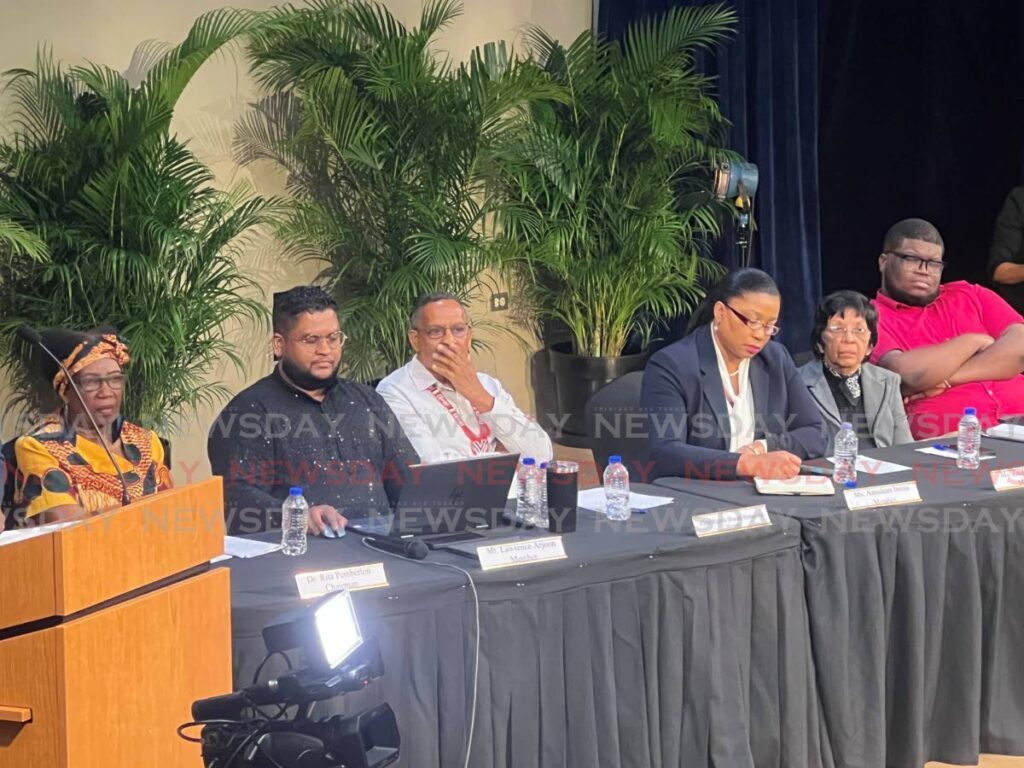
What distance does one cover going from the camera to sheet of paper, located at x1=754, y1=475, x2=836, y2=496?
3.14m

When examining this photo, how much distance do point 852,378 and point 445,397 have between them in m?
1.23

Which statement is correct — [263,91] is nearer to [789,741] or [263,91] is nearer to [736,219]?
[736,219]

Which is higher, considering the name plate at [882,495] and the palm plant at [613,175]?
the palm plant at [613,175]

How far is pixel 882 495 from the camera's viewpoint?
10.0 feet

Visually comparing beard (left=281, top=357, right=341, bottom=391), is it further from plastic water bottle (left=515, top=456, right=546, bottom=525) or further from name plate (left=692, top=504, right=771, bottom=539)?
name plate (left=692, top=504, right=771, bottom=539)

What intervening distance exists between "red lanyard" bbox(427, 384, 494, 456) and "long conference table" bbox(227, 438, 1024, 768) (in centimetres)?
61

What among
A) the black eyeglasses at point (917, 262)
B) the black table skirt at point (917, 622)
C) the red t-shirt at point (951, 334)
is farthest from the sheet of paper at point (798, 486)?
the black eyeglasses at point (917, 262)

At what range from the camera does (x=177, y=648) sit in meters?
2.08

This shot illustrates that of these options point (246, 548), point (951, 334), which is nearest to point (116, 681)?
point (246, 548)

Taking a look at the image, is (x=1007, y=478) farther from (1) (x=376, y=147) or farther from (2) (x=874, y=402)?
(1) (x=376, y=147)

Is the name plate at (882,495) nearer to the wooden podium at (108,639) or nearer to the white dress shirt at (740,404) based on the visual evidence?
the white dress shirt at (740,404)

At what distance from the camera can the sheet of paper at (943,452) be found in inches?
142

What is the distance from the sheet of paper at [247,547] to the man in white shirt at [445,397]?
2.96 ft

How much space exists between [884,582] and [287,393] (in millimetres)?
1523
